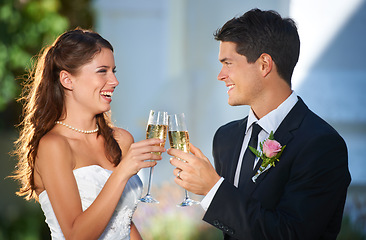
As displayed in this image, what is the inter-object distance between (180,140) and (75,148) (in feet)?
2.48

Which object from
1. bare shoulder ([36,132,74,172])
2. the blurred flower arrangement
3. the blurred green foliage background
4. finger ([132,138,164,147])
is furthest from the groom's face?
the blurred green foliage background

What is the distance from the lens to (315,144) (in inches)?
108

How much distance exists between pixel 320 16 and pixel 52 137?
190 inches

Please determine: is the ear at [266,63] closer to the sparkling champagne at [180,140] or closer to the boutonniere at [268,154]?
the boutonniere at [268,154]

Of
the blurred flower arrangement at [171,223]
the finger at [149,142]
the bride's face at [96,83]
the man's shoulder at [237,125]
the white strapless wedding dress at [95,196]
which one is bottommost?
the blurred flower arrangement at [171,223]

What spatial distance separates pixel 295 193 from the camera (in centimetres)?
269

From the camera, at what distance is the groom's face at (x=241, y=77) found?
3.07 metres

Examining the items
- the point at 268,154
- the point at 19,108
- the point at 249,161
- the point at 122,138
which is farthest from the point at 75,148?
the point at 19,108

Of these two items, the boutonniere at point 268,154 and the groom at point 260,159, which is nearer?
the groom at point 260,159

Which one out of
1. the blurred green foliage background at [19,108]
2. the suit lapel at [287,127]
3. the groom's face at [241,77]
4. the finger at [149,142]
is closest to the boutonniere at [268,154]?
the suit lapel at [287,127]

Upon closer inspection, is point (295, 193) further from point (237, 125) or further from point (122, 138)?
point (122, 138)

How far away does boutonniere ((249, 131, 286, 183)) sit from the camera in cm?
277

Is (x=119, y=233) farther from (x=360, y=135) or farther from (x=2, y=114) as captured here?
(x=2, y=114)

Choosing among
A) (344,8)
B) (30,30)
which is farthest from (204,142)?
(30,30)
